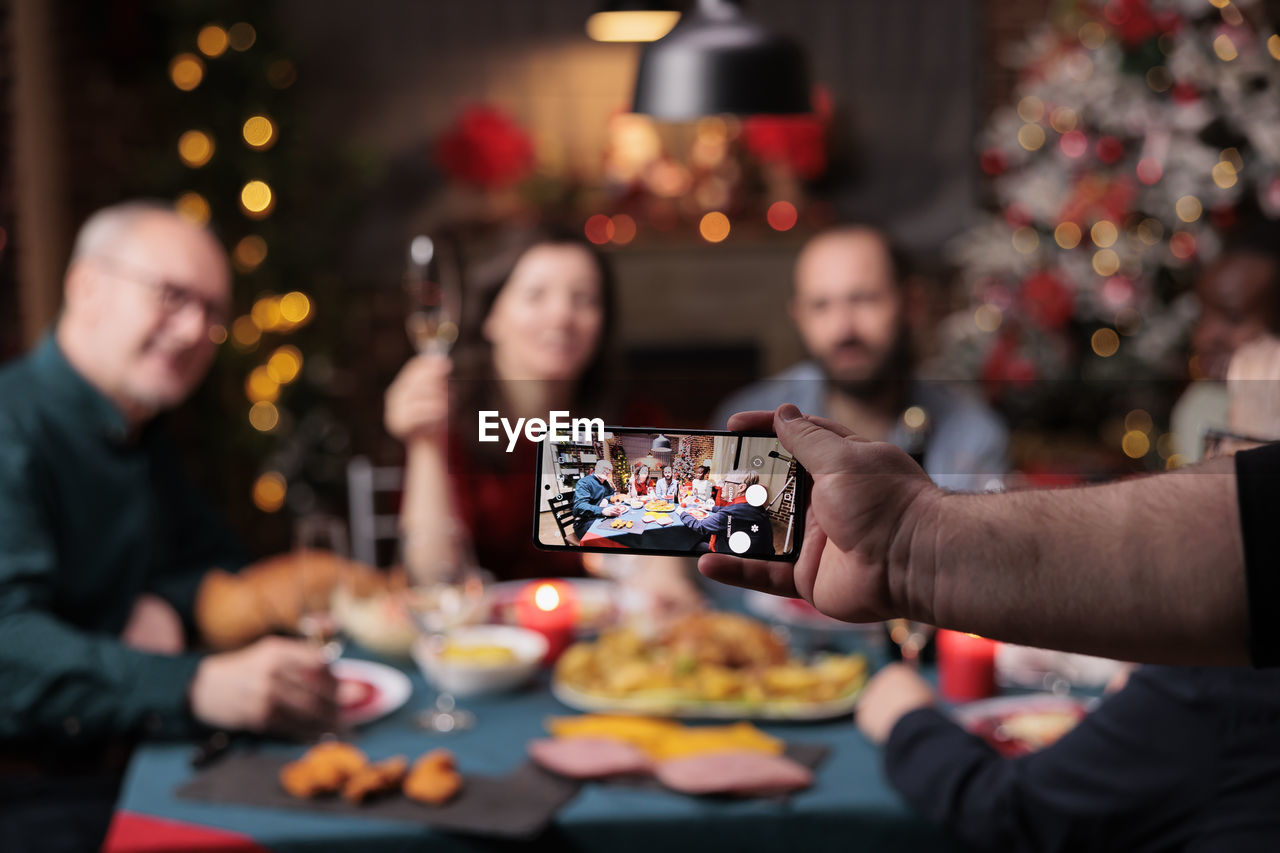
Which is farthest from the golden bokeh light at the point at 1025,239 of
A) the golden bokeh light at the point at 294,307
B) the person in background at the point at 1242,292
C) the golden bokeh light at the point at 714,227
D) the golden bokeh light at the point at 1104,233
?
the golden bokeh light at the point at 294,307

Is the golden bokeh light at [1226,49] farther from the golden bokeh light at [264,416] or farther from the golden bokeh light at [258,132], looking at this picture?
the golden bokeh light at [264,416]

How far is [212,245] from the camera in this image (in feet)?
5.76

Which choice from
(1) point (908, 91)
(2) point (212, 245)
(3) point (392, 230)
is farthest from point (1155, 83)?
(2) point (212, 245)

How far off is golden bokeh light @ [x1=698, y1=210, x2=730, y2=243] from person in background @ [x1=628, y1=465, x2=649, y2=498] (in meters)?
3.81

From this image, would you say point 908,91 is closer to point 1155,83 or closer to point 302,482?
point 1155,83

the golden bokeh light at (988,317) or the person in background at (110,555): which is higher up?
the golden bokeh light at (988,317)

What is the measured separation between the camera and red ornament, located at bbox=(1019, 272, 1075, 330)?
11.8 ft

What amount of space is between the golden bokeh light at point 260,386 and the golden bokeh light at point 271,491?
0.83 ft

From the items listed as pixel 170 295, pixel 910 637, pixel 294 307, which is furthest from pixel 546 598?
pixel 294 307

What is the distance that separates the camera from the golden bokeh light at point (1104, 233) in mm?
3537

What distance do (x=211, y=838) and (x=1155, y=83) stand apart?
3.47 meters

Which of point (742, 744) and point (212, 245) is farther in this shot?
point (212, 245)

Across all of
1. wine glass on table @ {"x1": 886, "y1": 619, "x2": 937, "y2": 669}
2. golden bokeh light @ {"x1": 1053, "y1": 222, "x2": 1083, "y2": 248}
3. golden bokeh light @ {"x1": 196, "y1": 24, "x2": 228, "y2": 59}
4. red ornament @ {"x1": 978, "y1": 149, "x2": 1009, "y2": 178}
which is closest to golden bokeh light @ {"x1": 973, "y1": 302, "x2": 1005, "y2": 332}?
golden bokeh light @ {"x1": 1053, "y1": 222, "x2": 1083, "y2": 248}

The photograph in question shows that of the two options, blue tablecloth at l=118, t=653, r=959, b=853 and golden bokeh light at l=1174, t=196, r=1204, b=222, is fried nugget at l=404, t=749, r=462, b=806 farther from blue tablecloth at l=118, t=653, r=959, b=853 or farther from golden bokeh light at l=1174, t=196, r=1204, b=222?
golden bokeh light at l=1174, t=196, r=1204, b=222
